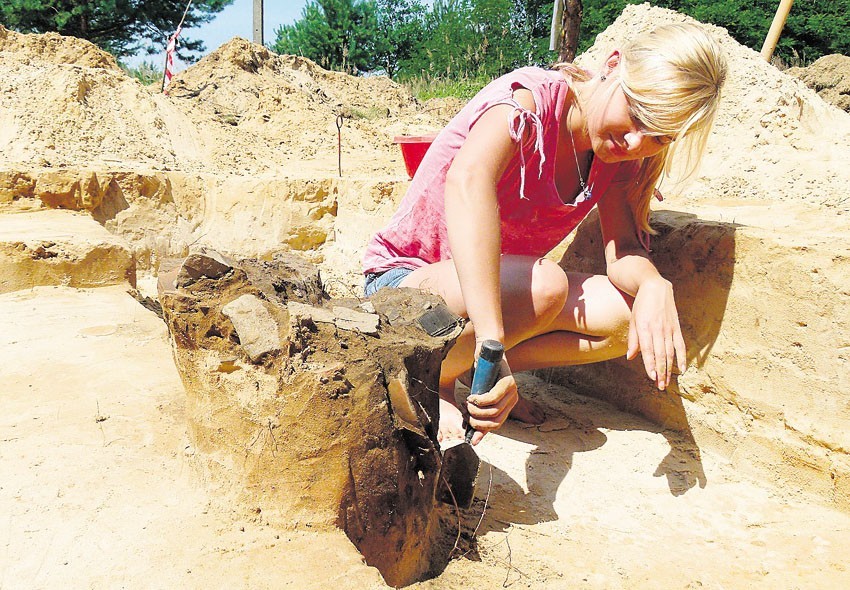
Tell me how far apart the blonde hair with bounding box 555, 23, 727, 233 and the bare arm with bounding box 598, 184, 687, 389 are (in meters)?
0.44

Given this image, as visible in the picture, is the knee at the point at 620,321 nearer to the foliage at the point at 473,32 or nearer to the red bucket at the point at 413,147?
the red bucket at the point at 413,147

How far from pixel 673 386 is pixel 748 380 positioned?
31 cm

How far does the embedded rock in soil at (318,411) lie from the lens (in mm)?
1510

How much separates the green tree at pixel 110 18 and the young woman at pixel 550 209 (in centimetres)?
1753

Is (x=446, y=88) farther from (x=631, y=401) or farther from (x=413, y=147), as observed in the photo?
(x=631, y=401)

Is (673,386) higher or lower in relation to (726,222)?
lower

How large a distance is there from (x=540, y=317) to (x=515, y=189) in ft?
1.32

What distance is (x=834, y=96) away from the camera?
24.6 ft

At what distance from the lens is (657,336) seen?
6.22 ft

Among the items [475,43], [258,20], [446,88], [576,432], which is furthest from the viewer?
[475,43]

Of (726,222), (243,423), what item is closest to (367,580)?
(243,423)

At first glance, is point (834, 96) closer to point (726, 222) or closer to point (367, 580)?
point (726, 222)

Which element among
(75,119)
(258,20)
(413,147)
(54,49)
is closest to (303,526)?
(413,147)

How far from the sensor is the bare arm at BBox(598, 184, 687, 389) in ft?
6.20
